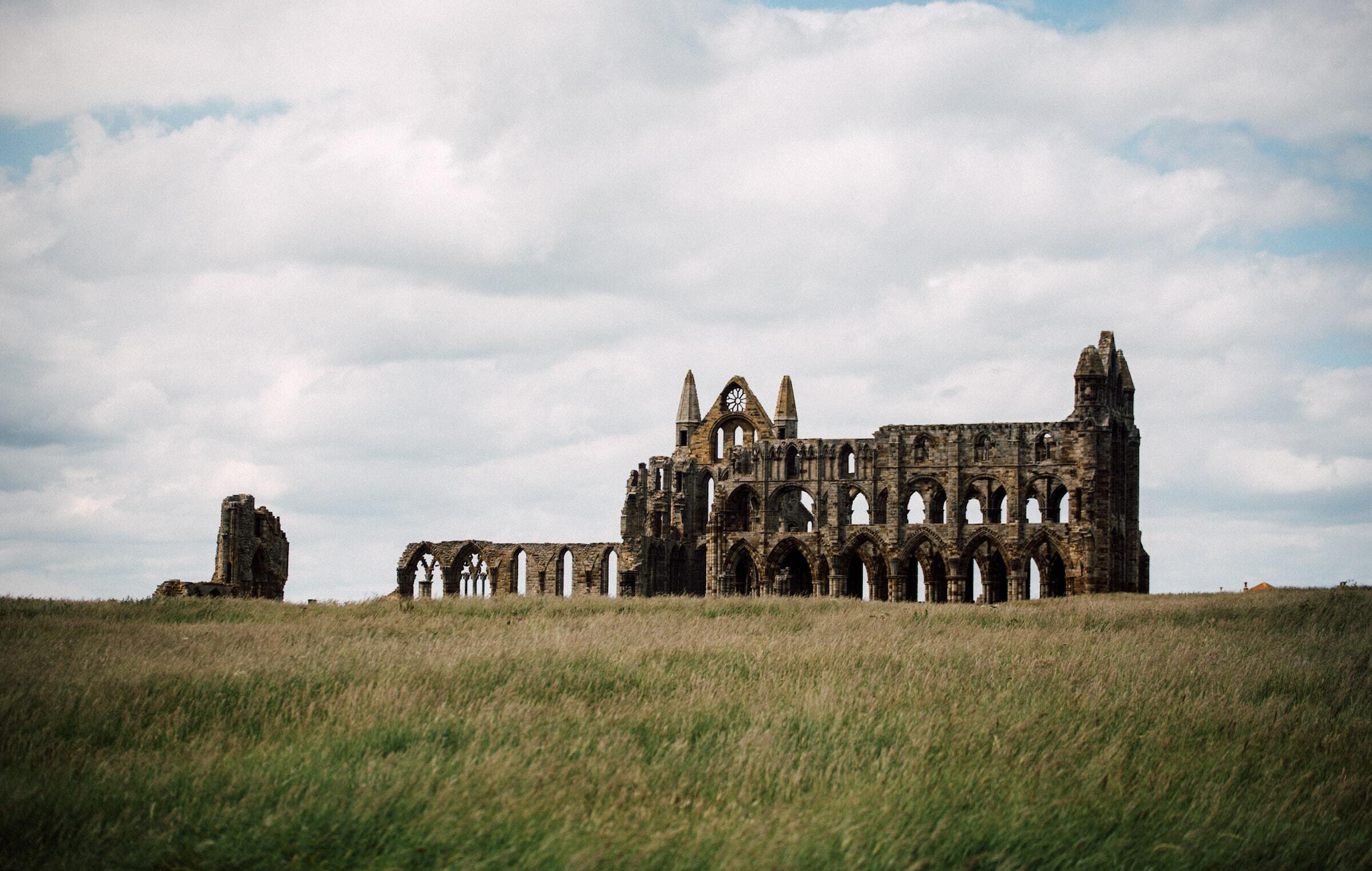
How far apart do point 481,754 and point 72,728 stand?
4.07 metres

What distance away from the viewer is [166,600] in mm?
28547

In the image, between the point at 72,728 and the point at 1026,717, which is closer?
the point at 72,728

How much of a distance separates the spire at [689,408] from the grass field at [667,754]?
5102 cm

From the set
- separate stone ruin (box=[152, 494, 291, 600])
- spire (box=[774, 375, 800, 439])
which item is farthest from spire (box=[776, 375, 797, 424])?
separate stone ruin (box=[152, 494, 291, 600])

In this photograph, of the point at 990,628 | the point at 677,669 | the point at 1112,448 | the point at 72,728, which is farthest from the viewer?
the point at 1112,448

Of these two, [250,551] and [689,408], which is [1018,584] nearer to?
[689,408]

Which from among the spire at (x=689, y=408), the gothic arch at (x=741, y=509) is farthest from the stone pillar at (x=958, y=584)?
the spire at (x=689, y=408)

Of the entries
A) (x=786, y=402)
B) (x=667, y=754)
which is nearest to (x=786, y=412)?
(x=786, y=402)

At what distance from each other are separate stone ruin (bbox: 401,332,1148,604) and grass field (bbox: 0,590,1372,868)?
35.4 metres

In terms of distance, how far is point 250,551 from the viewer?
54781 millimetres

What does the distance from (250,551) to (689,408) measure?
2542 centimetres

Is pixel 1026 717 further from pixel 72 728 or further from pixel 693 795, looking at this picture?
pixel 72 728

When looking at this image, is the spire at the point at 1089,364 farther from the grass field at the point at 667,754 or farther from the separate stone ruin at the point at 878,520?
the grass field at the point at 667,754

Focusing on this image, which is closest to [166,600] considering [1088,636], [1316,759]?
[1088,636]
